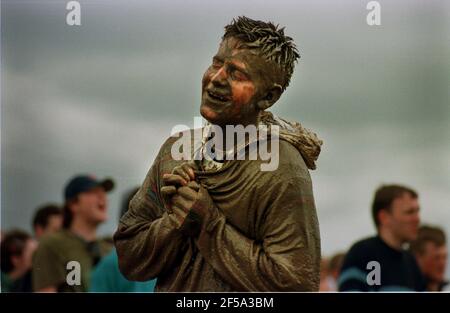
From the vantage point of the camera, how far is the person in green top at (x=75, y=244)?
10328 mm

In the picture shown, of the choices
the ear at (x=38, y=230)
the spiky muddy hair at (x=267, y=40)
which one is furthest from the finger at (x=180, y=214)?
the ear at (x=38, y=230)

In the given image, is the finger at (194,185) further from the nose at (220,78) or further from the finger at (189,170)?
the nose at (220,78)

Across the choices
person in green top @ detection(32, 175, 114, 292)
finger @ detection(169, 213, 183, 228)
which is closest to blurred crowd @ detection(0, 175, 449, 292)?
person in green top @ detection(32, 175, 114, 292)

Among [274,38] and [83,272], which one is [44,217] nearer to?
[83,272]

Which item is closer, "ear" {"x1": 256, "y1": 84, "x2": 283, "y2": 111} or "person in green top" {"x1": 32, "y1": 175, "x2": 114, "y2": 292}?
"ear" {"x1": 256, "y1": 84, "x2": 283, "y2": 111}

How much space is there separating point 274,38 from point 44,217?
9.09ft

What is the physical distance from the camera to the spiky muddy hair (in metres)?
8.87

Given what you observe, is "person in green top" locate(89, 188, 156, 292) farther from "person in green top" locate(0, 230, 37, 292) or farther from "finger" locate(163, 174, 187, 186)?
"finger" locate(163, 174, 187, 186)

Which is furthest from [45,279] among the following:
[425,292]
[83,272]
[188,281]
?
[425,292]

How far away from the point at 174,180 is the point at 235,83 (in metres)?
0.60

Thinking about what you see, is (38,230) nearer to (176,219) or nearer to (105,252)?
(105,252)

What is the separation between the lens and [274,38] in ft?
29.2

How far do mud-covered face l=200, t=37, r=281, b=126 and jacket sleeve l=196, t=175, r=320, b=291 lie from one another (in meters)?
0.46

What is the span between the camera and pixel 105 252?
10.6 metres
